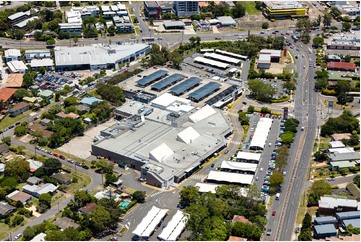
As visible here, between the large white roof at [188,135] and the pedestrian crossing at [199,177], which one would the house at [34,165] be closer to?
the large white roof at [188,135]

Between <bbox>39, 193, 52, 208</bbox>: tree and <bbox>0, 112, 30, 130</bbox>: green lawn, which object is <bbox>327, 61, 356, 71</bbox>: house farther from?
<bbox>39, 193, 52, 208</bbox>: tree

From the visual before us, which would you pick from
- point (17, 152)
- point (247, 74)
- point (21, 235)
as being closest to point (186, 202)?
point (21, 235)

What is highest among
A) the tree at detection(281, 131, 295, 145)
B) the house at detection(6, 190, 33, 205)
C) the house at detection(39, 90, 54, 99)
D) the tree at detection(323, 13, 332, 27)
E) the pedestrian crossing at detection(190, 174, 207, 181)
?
the tree at detection(323, 13, 332, 27)

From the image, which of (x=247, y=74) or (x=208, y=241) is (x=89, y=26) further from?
(x=208, y=241)

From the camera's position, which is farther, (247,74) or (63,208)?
(247,74)

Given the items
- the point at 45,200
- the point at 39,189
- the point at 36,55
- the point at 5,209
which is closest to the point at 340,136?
the point at 45,200

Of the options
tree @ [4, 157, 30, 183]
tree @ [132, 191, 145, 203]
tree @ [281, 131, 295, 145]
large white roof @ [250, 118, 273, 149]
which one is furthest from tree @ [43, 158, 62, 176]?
tree @ [281, 131, 295, 145]
